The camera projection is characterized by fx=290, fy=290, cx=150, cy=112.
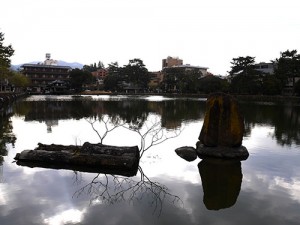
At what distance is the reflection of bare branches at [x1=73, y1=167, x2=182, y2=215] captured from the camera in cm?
847

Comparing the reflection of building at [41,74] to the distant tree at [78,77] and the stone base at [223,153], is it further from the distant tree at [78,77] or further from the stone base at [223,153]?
the stone base at [223,153]

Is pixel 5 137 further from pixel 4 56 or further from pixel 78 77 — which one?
pixel 78 77

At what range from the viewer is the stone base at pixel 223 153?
13.1 m

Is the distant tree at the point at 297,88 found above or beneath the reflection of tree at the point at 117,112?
above

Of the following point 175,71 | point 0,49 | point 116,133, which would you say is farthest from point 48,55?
point 116,133

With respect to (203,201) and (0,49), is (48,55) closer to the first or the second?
(0,49)

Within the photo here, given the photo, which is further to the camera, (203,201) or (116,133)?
(116,133)

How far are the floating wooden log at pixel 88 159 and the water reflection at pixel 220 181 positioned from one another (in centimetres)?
279

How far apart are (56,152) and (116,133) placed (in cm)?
778

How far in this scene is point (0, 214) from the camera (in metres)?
7.24

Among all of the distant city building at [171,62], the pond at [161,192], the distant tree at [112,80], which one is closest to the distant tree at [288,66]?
the distant tree at [112,80]

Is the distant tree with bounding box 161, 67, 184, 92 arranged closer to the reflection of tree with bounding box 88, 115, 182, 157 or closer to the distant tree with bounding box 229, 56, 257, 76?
the distant tree with bounding box 229, 56, 257, 76

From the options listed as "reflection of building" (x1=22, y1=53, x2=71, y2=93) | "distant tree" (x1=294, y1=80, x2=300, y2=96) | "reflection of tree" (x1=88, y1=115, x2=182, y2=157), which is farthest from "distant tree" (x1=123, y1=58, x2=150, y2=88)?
"reflection of tree" (x1=88, y1=115, x2=182, y2=157)

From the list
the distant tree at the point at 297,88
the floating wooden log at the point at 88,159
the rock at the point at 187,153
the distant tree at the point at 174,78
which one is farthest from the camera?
the distant tree at the point at 174,78
